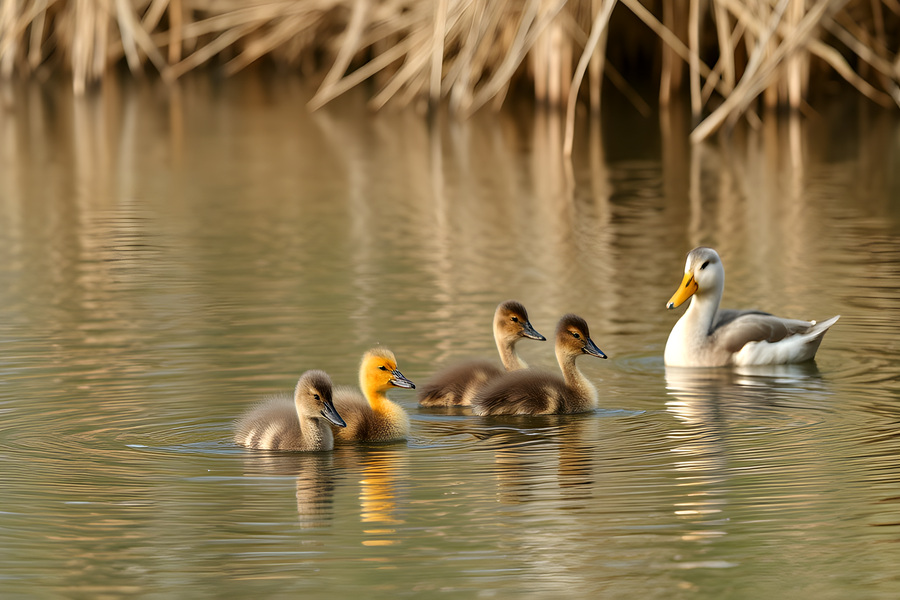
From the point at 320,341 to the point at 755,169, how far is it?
8142mm

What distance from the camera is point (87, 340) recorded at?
26.7 ft

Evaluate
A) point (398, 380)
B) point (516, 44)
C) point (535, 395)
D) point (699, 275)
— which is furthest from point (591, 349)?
point (516, 44)

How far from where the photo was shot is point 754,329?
26.1 ft

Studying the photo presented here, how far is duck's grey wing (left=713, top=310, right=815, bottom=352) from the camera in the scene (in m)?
7.88

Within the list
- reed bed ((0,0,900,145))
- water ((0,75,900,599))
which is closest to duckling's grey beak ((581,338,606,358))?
water ((0,75,900,599))

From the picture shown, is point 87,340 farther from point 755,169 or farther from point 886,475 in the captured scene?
point 755,169

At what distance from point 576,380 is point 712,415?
62 centimetres

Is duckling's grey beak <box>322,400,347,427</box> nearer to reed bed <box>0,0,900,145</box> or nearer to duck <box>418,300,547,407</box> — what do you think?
duck <box>418,300,547,407</box>

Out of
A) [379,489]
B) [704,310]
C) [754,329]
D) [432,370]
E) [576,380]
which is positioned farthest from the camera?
[704,310]

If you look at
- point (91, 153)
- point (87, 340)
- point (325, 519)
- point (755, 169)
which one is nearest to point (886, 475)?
point (325, 519)

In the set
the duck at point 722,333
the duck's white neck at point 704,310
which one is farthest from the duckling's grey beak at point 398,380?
the duck's white neck at point 704,310

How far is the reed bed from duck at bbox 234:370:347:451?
7438 millimetres

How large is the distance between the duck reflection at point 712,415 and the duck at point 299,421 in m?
1.37

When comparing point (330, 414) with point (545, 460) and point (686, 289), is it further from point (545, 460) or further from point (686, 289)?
point (686, 289)
